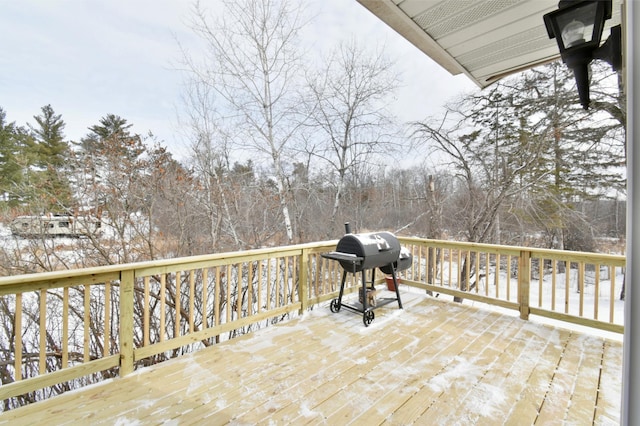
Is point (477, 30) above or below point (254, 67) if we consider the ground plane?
below

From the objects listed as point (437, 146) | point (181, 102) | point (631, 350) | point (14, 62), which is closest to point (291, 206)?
point (181, 102)

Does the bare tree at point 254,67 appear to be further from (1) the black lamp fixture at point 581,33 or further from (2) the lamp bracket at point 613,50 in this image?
(2) the lamp bracket at point 613,50

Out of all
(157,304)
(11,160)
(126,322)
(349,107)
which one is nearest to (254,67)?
(349,107)

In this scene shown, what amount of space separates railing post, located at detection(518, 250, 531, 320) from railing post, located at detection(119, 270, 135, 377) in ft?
14.3

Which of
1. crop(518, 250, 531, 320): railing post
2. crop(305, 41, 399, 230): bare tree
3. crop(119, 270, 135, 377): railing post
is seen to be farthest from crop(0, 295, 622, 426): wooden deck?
crop(305, 41, 399, 230): bare tree

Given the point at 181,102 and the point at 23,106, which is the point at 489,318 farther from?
the point at 23,106

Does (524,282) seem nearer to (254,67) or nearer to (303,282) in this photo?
(303,282)

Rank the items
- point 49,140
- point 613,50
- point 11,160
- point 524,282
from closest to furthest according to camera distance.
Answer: point 613,50 < point 524,282 < point 11,160 < point 49,140

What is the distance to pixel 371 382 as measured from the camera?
7.95ft

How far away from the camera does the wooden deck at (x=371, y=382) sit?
2033 millimetres

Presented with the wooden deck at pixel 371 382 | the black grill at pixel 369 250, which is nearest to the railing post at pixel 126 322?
the wooden deck at pixel 371 382

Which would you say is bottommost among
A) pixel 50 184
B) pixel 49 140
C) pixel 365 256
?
pixel 365 256

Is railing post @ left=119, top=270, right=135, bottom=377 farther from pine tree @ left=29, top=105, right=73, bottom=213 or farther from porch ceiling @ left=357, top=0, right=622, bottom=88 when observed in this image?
pine tree @ left=29, top=105, right=73, bottom=213

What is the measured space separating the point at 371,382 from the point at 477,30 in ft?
9.42
